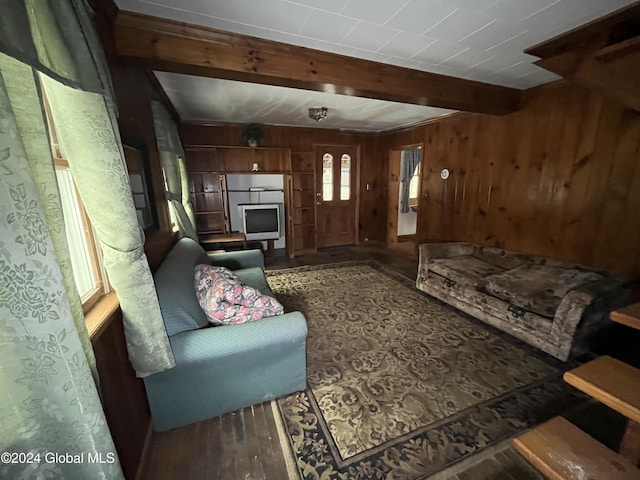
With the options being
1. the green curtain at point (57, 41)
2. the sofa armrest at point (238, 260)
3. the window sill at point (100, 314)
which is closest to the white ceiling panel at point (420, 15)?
the green curtain at point (57, 41)

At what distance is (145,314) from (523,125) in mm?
4022

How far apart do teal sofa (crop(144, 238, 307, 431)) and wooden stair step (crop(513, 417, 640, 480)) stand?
1.15 meters

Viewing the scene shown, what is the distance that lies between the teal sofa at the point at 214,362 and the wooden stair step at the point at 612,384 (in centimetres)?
129

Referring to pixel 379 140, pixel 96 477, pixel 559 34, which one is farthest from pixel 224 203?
pixel 559 34

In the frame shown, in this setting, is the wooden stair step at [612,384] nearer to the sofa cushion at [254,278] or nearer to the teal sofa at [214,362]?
the teal sofa at [214,362]

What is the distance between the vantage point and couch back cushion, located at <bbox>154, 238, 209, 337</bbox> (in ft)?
4.83

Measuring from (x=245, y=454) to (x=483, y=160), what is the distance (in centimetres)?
405

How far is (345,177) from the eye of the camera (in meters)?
5.41

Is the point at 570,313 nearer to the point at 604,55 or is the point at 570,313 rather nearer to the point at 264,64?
the point at 604,55

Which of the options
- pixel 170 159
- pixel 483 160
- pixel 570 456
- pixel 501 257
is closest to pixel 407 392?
pixel 570 456

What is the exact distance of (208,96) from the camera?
2.95 metres

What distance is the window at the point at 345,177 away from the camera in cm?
534

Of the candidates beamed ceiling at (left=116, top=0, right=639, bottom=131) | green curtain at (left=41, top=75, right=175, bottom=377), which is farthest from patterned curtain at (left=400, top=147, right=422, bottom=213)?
green curtain at (left=41, top=75, right=175, bottom=377)

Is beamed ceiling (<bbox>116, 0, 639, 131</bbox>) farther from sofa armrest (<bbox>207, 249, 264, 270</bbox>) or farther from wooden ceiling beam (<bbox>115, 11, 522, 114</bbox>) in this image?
sofa armrest (<bbox>207, 249, 264, 270</bbox>)
